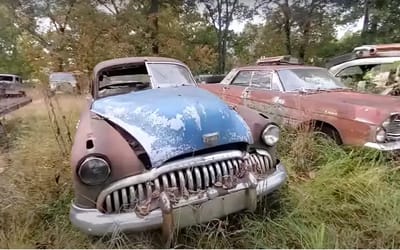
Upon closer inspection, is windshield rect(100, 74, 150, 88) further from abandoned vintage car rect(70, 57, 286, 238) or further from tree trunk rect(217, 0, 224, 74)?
tree trunk rect(217, 0, 224, 74)

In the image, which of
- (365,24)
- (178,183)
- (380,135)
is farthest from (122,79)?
(365,24)

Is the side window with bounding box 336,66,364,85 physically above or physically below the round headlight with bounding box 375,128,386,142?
above

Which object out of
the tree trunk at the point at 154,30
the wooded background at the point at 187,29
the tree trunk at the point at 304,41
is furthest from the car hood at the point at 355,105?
the tree trunk at the point at 304,41

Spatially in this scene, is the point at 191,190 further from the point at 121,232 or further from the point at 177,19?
the point at 177,19

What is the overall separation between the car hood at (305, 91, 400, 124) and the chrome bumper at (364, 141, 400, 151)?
0.86 feet

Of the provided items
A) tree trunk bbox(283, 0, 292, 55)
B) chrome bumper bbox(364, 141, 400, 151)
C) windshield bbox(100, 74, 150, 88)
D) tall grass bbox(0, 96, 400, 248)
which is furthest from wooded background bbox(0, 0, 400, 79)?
chrome bumper bbox(364, 141, 400, 151)

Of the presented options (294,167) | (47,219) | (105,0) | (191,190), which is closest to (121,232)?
(191,190)

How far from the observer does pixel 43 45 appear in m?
→ 18.4

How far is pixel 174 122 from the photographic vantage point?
3.04 metres

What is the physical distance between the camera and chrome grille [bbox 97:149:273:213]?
2633 millimetres

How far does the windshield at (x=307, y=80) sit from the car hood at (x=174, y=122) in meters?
2.82

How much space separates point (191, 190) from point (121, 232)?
600 mm

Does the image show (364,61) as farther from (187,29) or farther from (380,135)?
(187,29)

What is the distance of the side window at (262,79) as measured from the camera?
6.33m
